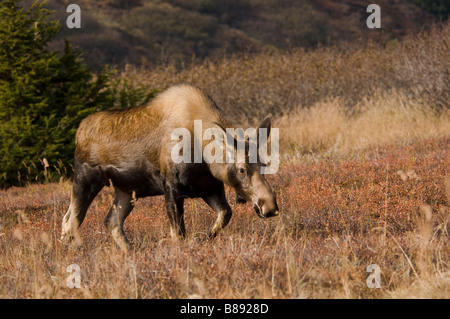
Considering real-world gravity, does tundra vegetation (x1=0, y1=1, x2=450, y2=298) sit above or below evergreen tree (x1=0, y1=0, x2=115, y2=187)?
below

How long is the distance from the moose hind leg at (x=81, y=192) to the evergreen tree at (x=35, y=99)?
204 inches

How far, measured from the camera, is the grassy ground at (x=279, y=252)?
163 inches

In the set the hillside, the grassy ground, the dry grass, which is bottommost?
the grassy ground

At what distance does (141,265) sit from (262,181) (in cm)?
136

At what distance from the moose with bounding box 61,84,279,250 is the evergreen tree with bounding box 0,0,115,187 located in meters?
5.24

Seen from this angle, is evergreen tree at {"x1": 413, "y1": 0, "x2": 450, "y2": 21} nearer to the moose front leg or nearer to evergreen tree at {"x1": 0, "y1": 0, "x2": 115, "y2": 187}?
evergreen tree at {"x1": 0, "y1": 0, "x2": 115, "y2": 187}

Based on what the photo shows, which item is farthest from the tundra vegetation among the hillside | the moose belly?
the hillside

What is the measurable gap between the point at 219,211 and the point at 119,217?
146 cm

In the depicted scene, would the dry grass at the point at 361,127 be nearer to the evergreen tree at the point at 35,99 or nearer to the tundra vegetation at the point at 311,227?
the tundra vegetation at the point at 311,227

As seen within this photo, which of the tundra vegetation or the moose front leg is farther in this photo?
the moose front leg

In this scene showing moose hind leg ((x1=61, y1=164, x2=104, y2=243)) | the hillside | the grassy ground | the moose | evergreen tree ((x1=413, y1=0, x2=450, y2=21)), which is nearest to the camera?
the grassy ground

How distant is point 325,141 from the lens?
45.5ft

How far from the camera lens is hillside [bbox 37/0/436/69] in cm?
4403
